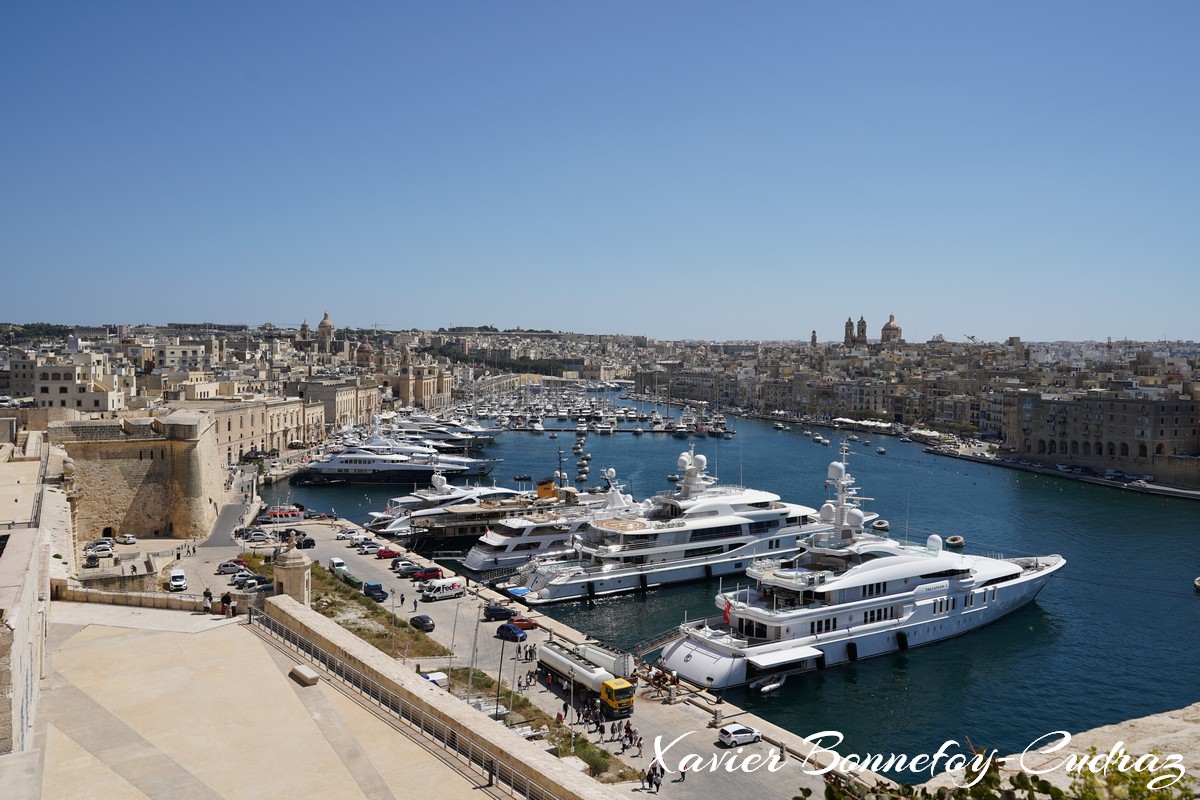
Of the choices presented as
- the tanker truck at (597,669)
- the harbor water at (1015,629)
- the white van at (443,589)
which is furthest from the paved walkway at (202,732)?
the white van at (443,589)

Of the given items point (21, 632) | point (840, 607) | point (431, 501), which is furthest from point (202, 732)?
point (431, 501)

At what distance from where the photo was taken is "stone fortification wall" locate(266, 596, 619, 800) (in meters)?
5.42

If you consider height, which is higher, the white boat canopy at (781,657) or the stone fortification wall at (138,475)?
the stone fortification wall at (138,475)

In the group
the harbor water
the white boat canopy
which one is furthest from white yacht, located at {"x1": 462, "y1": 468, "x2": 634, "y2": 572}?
the white boat canopy

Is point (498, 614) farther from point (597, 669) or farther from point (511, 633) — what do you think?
point (597, 669)

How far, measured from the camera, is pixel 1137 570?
845 inches

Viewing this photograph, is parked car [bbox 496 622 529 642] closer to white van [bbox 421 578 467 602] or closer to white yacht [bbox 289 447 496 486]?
white van [bbox 421 578 467 602]

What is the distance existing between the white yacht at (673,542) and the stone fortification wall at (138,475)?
7242 mm

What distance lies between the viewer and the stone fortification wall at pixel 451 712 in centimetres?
542

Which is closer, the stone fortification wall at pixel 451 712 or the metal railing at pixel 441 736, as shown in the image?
the stone fortification wall at pixel 451 712

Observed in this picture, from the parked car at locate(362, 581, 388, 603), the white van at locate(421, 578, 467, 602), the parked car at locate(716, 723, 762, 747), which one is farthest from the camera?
the white van at locate(421, 578, 467, 602)

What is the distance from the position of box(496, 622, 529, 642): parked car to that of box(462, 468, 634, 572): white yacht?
5.68 m

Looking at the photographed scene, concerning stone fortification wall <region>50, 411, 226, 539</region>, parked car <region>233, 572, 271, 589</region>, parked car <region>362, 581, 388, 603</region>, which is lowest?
parked car <region>362, 581, 388, 603</region>

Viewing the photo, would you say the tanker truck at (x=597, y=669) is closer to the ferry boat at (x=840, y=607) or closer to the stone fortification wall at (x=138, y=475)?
the ferry boat at (x=840, y=607)
